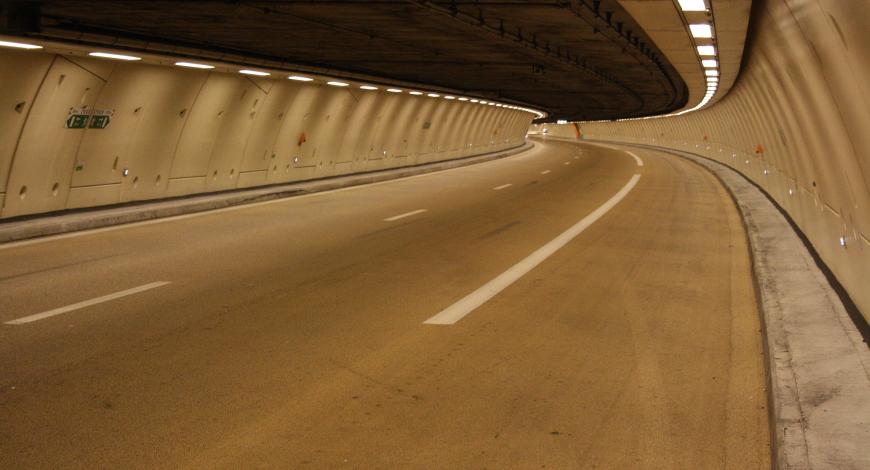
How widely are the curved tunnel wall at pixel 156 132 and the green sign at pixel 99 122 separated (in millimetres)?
107

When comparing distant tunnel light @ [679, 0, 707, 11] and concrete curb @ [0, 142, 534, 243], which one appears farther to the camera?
concrete curb @ [0, 142, 534, 243]

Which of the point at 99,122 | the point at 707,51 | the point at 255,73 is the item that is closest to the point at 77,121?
the point at 99,122

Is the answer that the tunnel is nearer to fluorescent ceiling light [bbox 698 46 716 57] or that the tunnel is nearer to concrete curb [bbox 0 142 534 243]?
concrete curb [bbox 0 142 534 243]

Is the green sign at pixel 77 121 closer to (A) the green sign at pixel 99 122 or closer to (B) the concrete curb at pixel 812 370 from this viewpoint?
(A) the green sign at pixel 99 122

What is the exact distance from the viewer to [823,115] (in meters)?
9.92

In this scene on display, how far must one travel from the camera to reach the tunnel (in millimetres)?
5547

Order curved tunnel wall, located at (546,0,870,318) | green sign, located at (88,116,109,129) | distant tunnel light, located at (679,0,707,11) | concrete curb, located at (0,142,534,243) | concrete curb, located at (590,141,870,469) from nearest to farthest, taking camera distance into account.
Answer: concrete curb, located at (590,141,870,469) → curved tunnel wall, located at (546,0,870,318) → distant tunnel light, located at (679,0,707,11) → concrete curb, located at (0,142,534,243) → green sign, located at (88,116,109,129)

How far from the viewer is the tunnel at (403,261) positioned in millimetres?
5547

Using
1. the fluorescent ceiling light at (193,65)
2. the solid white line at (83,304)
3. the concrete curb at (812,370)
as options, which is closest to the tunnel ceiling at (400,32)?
the fluorescent ceiling light at (193,65)

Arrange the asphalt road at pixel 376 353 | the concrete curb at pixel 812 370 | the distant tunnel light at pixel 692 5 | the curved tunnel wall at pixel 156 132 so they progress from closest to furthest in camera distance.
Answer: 1. the concrete curb at pixel 812 370
2. the asphalt road at pixel 376 353
3. the distant tunnel light at pixel 692 5
4. the curved tunnel wall at pixel 156 132

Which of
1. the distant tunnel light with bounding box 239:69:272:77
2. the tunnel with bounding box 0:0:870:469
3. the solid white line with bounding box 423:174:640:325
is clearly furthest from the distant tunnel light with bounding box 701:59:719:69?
the distant tunnel light with bounding box 239:69:272:77

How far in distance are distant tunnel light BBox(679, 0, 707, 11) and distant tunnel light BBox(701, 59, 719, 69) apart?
704 centimetres

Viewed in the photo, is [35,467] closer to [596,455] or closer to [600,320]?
[596,455]

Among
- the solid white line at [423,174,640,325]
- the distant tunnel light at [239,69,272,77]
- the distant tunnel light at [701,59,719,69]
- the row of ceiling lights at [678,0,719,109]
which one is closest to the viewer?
the solid white line at [423,174,640,325]
